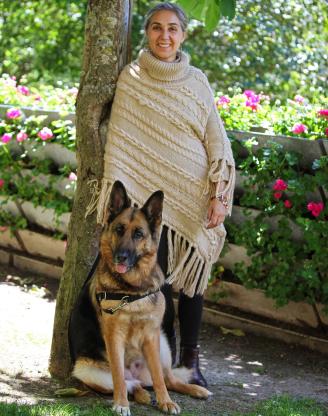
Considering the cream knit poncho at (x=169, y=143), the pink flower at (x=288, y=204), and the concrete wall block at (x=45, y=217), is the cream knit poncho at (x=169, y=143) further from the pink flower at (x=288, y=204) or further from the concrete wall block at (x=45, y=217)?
the concrete wall block at (x=45, y=217)

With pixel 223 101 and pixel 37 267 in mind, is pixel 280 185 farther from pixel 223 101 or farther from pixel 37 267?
pixel 37 267

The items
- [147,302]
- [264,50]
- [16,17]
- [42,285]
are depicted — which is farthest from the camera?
[16,17]

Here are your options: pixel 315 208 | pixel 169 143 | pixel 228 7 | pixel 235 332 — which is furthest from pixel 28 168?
pixel 228 7

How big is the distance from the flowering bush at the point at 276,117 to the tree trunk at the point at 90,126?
63.5 inches

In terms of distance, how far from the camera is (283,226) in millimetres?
5570

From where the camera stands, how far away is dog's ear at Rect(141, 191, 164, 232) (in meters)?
4.15

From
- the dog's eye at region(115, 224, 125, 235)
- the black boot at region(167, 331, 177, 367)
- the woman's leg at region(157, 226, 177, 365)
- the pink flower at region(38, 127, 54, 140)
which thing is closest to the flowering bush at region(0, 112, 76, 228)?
the pink flower at region(38, 127, 54, 140)

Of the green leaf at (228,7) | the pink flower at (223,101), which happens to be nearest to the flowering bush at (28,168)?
the pink flower at (223,101)

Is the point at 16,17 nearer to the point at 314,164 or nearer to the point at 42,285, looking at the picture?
the point at 42,285

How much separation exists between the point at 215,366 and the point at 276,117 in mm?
1938

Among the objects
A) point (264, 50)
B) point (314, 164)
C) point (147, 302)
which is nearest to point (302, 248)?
point (314, 164)

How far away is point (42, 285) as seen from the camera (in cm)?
715

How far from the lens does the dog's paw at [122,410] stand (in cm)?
399

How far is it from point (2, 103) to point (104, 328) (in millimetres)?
4173
